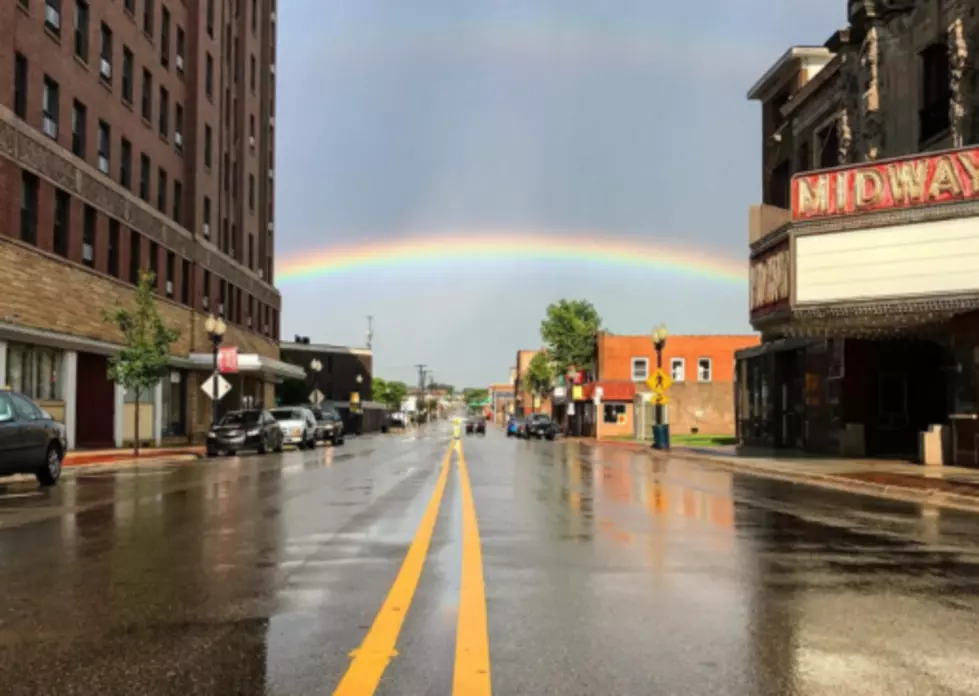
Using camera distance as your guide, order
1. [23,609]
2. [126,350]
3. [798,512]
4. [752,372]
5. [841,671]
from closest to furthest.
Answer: [841,671]
[23,609]
[798,512]
[126,350]
[752,372]

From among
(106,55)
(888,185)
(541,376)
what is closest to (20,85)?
(106,55)

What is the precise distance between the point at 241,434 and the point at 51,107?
12434 millimetres

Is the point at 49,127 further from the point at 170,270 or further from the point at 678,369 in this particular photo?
the point at 678,369

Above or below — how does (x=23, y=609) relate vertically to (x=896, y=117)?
below

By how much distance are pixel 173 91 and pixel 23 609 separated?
40.0m

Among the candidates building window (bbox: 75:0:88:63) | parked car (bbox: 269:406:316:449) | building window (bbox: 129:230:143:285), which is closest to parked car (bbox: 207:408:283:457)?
parked car (bbox: 269:406:316:449)

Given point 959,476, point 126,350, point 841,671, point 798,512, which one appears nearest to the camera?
point 841,671

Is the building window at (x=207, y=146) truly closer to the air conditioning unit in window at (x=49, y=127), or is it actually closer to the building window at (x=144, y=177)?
the building window at (x=144, y=177)

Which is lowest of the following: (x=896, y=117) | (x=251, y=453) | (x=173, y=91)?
(x=251, y=453)

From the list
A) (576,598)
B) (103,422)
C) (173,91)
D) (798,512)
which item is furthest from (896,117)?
(173,91)

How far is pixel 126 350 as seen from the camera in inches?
1086

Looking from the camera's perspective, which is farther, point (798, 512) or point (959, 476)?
point (959, 476)

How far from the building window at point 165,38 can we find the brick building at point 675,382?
35.6m

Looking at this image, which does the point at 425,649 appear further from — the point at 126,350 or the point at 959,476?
the point at 126,350
